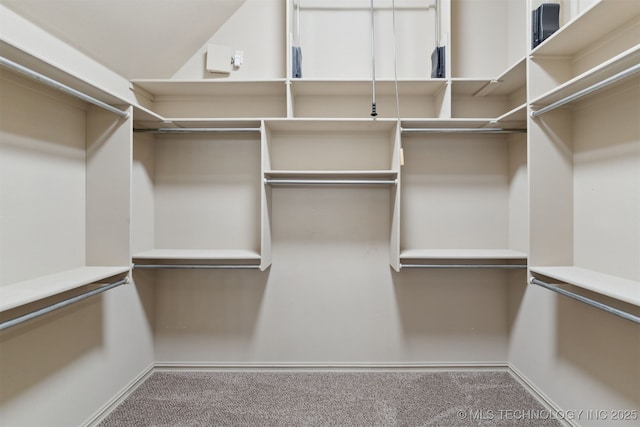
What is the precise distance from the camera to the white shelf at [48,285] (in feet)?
4.01

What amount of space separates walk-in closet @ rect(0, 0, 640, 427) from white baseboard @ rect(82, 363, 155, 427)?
15 millimetres

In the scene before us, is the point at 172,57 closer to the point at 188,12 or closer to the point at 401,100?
the point at 188,12

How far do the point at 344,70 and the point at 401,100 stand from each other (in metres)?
0.52

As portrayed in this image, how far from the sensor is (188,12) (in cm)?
217

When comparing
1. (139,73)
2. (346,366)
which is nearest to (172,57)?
(139,73)

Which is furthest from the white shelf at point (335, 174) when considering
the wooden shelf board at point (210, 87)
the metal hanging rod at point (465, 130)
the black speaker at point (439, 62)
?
the black speaker at point (439, 62)

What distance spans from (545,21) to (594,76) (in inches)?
24.1

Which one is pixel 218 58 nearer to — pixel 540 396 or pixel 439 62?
pixel 439 62

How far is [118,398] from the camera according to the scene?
208cm

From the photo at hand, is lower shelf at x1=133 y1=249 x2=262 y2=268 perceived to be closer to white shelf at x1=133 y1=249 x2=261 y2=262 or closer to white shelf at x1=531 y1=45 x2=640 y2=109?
white shelf at x1=133 y1=249 x2=261 y2=262

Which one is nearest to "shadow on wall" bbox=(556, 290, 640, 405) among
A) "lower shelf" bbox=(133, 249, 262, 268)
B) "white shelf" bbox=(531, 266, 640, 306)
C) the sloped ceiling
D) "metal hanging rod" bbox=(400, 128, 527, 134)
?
"white shelf" bbox=(531, 266, 640, 306)

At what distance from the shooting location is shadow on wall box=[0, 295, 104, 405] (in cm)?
142

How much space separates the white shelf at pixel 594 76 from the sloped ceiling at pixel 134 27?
2253mm

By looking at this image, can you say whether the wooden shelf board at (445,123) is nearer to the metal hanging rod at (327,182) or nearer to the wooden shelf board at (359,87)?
the wooden shelf board at (359,87)
